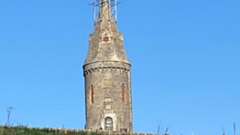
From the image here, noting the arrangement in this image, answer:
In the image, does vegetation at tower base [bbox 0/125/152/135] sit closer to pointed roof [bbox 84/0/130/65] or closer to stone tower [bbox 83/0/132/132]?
stone tower [bbox 83/0/132/132]

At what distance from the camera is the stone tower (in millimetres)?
51094

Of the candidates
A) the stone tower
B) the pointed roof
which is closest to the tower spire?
the pointed roof

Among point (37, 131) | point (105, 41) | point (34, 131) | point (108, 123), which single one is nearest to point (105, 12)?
point (105, 41)

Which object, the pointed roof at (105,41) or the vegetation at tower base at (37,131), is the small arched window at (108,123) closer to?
the pointed roof at (105,41)

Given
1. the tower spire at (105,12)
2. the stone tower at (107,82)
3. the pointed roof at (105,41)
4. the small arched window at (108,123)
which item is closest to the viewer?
the small arched window at (108,123)

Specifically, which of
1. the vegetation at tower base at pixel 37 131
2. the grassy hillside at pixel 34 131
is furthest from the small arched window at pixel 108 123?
the grassy hillside at pixel 34 131

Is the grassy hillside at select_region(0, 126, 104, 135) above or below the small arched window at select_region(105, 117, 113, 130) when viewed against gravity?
below

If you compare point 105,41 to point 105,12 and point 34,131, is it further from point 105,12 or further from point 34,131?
point 34,131

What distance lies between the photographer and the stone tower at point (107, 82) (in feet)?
168

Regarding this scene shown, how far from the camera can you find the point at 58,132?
25969 mm

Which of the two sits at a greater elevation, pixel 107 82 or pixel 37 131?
pixel 107 82

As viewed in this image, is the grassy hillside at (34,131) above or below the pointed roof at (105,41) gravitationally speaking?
below

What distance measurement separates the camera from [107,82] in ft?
169

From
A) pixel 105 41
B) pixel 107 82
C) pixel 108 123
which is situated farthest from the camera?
pixel 105 41
